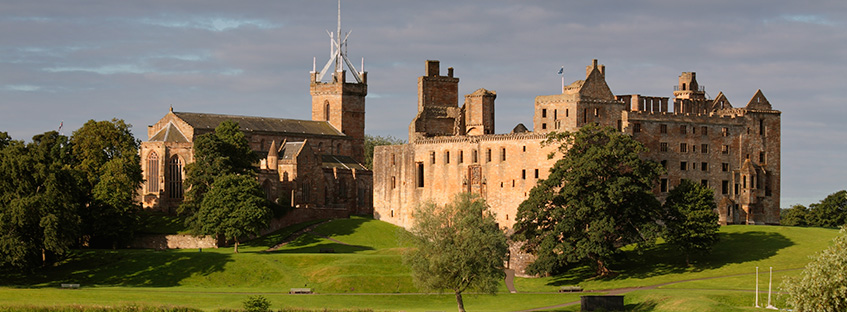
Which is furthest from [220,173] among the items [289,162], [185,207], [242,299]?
[242,299]

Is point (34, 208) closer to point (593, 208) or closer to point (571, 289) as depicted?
point (571, 289)

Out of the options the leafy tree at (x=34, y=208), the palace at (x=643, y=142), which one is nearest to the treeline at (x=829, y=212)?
the palace at (x=643, y=142)

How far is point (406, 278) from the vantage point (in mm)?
98500

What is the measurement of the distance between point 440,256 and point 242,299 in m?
14.3

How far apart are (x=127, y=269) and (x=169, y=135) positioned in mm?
33663

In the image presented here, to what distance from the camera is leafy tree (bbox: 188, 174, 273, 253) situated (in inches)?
4444

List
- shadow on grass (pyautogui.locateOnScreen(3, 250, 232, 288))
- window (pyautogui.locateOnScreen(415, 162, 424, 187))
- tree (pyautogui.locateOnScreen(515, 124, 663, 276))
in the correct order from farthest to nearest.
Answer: window (pyautogui.locateOnScreen(415, 162, 424, 187)) < shadow on grass (pyautogui.locateOnScreen(3, 250, 232, 288)) < tree (pyautogui.locateOnScreen(515, 124, 663, 276))

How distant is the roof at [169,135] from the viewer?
440 ft

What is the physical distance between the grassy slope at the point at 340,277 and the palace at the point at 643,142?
7853 millimetres

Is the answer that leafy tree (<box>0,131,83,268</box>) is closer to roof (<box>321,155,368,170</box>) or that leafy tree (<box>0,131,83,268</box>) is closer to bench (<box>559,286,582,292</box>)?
bench (<box>559,286,582,292</box>)

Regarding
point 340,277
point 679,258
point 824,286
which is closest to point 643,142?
point 679,258

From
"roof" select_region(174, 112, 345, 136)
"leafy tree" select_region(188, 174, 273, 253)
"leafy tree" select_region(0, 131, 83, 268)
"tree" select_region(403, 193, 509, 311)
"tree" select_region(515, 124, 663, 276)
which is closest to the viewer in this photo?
"tree" select_region(403, 193, 509, 311)

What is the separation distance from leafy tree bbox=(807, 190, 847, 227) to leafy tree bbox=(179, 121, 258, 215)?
62.8m

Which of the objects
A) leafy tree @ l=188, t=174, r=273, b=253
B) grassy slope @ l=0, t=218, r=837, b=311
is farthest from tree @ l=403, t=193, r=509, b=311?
leafy tree @ l=188, t=174, r=273, b=253
